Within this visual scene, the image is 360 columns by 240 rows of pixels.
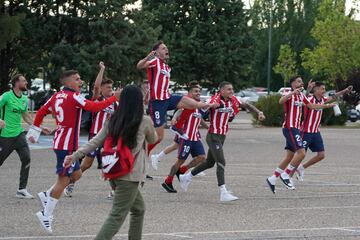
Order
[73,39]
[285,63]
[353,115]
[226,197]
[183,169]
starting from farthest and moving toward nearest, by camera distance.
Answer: [285,63]
[353,115]
[73,39]
[183,169]
[226,197]

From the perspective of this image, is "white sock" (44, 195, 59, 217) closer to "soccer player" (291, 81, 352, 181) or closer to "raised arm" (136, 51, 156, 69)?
"raised arm" (136, 51, 156, 69)

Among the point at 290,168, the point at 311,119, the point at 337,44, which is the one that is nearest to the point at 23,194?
the point at 290,168

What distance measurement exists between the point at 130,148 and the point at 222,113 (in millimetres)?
6276

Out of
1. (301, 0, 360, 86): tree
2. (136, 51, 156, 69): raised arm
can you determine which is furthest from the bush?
(136, 51, 156, 69): raised arm

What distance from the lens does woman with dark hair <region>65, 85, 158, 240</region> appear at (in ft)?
28.2

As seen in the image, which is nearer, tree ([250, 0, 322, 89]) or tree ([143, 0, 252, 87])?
tree ([143, 0, 252, 87])

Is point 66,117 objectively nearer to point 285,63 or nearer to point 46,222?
point 46,222

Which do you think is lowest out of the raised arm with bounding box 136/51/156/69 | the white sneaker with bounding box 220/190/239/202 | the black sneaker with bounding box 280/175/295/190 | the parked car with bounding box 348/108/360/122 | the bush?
the parked car with bounding box 348/108/360/122

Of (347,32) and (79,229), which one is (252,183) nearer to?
(79,229)

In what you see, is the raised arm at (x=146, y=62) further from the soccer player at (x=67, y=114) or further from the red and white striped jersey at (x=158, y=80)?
the soccer player at (x=67, y=114)

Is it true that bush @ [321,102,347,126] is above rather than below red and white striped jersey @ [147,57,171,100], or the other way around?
below

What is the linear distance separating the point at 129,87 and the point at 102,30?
26740mm

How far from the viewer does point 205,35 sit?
5356cm

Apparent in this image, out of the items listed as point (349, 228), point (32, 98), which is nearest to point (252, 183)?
point (349, 228)
